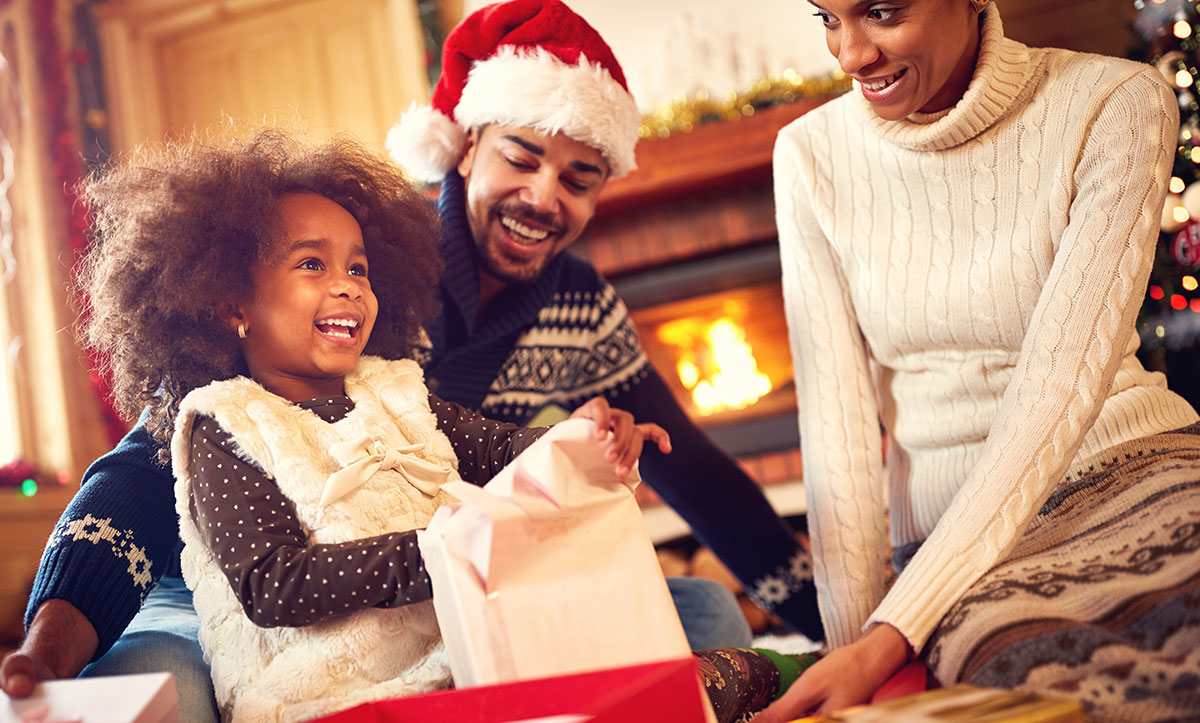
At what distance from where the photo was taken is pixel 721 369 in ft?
10.5

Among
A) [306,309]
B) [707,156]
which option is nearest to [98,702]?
[306,309]

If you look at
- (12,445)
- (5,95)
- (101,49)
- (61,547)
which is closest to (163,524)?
(61,547)

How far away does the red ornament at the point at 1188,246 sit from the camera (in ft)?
6.52

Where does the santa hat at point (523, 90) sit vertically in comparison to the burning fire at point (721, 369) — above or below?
above

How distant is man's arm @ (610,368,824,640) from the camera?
1.61 metres

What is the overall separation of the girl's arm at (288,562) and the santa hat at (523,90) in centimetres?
78

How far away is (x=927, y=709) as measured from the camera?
0.70 meters

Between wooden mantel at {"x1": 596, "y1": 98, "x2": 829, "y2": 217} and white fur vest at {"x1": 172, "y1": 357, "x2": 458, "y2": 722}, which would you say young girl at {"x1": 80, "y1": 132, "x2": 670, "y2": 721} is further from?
wooden mantel at {"x1": 596, "y1": 98, "x2": 829, "y2": 217}

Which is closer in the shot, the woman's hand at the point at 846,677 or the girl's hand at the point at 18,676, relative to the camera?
the girl's hand at the point at 18,676

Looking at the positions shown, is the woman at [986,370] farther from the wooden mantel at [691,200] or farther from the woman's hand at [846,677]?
the wooden mantel at [691,200]

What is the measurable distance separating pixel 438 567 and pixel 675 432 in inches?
37.7

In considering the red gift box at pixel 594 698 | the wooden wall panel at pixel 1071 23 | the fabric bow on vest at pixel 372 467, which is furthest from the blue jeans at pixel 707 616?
the wooden wall panel at pixel 1071 23

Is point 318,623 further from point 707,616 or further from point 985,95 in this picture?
point 985,95

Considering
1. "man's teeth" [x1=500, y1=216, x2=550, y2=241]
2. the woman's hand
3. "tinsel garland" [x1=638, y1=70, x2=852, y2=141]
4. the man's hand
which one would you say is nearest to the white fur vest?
the man's hand
